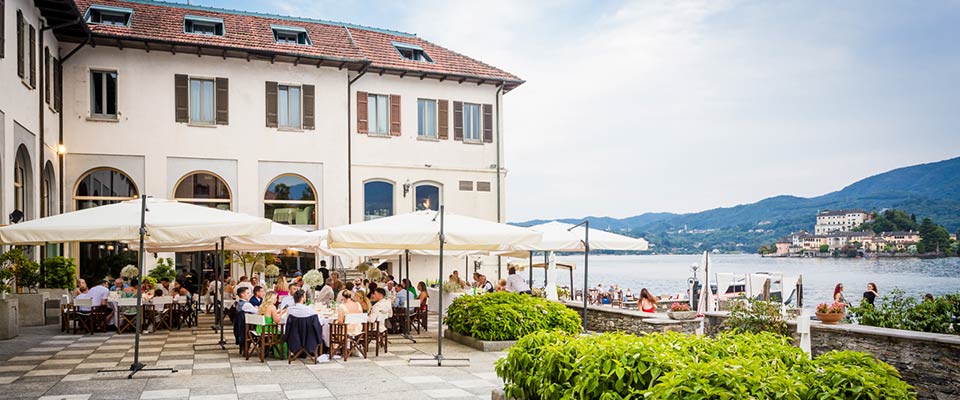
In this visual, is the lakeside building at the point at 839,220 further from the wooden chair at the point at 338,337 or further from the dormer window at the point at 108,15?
the wooden chair at the point at 338,337

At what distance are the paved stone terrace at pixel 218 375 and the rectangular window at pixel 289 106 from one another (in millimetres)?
13296

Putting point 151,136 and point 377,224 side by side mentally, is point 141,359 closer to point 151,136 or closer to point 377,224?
point 377,224

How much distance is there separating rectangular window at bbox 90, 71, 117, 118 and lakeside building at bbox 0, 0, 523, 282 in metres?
0.03

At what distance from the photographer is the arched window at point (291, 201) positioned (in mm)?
26531

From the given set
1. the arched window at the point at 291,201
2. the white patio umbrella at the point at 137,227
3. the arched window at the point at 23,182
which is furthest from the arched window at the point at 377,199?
the white patio umbrella at the point at 137,227

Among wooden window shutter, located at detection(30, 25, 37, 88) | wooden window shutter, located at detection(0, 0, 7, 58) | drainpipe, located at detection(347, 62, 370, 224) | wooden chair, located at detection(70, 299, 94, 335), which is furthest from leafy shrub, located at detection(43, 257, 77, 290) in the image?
drainpipe, located at detection(347, 62, 370, 224)

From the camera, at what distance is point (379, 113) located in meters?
28.2

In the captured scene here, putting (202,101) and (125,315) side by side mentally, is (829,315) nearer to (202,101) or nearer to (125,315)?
(125,315)

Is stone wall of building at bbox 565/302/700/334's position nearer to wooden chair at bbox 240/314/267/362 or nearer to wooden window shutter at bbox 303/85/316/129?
wooden chair at bbox 240/314/267/362

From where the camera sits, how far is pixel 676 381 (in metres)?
4.68

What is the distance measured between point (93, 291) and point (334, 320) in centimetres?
705

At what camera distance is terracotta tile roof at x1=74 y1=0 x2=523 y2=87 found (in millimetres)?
25141

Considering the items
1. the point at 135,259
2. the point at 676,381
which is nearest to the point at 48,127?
the point at 135,259

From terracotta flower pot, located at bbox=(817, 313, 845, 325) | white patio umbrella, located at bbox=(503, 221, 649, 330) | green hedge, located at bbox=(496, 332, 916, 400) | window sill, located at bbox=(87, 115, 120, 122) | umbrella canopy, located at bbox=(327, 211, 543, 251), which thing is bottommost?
terracotta flower pot, located at bbox=(817, 313, 845, 325)
